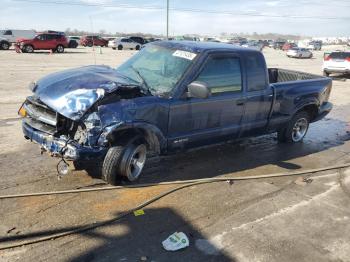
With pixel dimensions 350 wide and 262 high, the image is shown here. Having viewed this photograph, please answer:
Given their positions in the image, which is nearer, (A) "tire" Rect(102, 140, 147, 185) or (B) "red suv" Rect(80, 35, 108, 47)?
(A) "tire" Rect(102, 140, 147, 185)

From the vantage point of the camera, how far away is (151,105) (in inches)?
206

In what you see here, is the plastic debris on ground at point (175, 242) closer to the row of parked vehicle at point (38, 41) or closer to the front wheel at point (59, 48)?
the row of parked vehicle at point (38, 41)

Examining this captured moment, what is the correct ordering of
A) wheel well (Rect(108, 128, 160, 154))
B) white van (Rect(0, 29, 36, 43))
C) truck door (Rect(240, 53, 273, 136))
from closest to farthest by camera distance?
wheel well (Rect(108, 128, 160, 154)) < truck door (Rect(240, 53, 273, 136)) < white van (Rect(0, 29, 36, 43))

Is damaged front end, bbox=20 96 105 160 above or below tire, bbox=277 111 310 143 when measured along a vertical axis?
above

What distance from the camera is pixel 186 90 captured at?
559cm

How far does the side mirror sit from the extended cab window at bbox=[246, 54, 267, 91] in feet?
4.67

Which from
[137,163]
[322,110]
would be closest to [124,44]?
[322,110]

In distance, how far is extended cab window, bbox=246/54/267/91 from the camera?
6.53 metres

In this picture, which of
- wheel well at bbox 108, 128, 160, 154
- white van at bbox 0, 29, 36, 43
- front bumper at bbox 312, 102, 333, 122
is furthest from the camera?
white van at bbox 0, 29, 36, 43

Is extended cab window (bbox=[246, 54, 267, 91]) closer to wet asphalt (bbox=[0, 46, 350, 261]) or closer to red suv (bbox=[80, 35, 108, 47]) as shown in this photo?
wet asphalt (bbox=[0, 46, 350, 261])

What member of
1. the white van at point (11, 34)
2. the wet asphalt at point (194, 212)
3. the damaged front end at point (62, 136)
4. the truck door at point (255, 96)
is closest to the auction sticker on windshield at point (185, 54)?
the truck door at point (255, 96)

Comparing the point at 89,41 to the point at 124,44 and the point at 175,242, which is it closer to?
the point at 124,44

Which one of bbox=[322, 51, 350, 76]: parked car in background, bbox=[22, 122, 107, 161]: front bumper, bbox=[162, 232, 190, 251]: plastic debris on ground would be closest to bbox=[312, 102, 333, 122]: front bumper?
bbox=[22, 122, 107, 161]: front bumper

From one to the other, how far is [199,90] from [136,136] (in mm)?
1049
